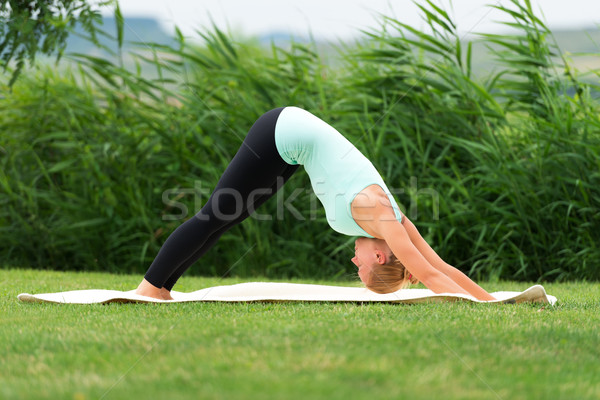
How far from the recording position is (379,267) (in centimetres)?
316

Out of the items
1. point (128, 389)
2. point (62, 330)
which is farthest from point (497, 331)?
point (62, 330)

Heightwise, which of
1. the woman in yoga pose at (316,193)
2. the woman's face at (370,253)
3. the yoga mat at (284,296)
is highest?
the woman in yoga pose at (316,193)

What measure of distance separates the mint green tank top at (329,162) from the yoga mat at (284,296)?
1.17 feet

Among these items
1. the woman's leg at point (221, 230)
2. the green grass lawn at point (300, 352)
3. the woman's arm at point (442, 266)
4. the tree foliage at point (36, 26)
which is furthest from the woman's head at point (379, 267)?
the tree foliage at point (36, 26)

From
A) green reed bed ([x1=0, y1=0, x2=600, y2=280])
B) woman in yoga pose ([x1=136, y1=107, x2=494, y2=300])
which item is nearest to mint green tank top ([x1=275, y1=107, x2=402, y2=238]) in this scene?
woman in yoga pose ([x1=136, y1=107, x2=494, y2=300])

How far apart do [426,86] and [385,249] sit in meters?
2.56

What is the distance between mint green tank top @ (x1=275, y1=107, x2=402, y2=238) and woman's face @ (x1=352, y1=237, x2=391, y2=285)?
74mm

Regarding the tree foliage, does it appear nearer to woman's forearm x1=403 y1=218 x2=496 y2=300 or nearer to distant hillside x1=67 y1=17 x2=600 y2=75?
distant hillside x1=67 y1=17 x2=600 y2=75

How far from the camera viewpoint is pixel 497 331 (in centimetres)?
231

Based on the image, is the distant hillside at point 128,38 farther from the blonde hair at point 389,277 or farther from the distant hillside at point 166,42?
the blonde hair at point 389,277

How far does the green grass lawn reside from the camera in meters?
1.62

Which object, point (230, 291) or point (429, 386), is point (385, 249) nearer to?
point (230, 291)

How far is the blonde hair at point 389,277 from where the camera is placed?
3.16 metres

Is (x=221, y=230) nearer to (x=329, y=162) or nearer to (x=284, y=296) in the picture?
(x=284, y=296)
